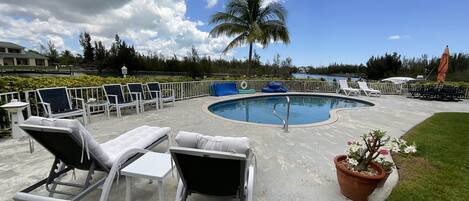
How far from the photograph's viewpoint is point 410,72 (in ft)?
101

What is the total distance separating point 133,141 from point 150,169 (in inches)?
46.3

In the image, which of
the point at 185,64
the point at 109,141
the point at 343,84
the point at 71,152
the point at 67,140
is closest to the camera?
the point at 67,140

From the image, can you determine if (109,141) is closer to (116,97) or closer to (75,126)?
(75,126)

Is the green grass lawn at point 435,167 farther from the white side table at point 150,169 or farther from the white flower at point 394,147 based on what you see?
the white side table at point 150,169

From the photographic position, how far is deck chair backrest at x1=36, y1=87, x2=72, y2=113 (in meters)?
4.42

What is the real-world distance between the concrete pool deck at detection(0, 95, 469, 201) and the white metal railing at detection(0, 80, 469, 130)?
0.71 metres

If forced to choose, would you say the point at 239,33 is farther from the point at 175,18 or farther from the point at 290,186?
the point at 290,186

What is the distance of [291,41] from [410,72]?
27724 millimetres

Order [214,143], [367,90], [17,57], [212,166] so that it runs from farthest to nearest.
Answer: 1. [17,57]
2. [367,90]
3. [214,143]
4. [212,166]

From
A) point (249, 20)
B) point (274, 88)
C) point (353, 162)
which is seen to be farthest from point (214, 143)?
point (249, 20)

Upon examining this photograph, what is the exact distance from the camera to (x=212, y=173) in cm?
179

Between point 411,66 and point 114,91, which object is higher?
point 411,66

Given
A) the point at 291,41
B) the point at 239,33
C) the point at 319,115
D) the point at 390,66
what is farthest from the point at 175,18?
the point at 390,66

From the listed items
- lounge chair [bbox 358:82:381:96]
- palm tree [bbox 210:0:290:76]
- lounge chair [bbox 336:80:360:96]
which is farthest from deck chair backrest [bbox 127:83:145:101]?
lounge chair [bbox 358:82:381:96]
